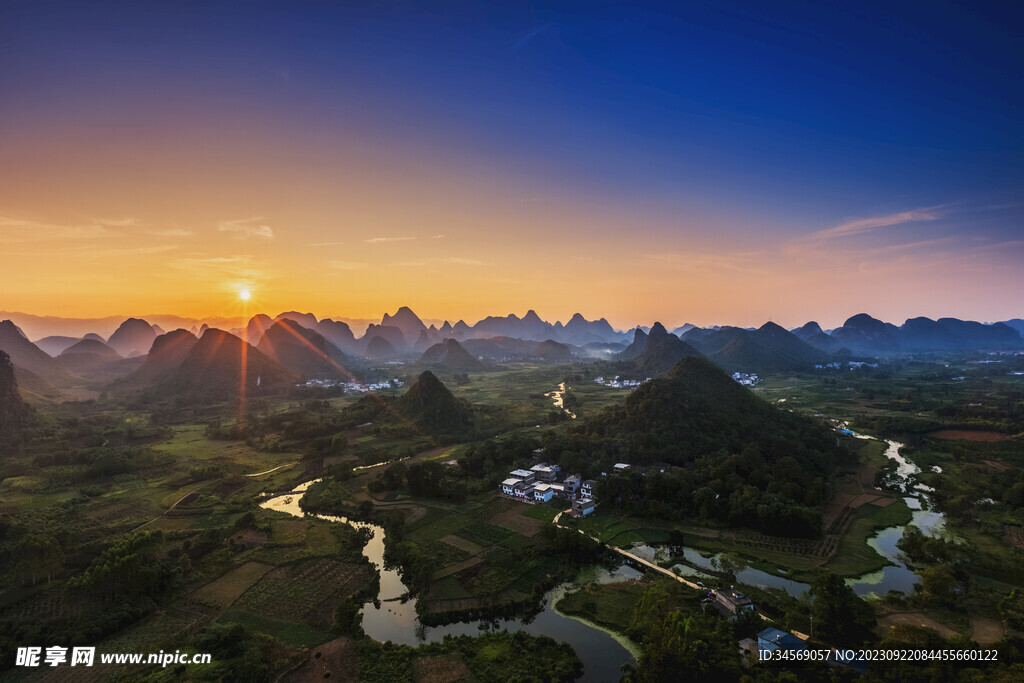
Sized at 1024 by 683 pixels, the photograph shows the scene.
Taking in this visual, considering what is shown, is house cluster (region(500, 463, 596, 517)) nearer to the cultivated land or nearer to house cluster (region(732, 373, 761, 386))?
the cultivated land

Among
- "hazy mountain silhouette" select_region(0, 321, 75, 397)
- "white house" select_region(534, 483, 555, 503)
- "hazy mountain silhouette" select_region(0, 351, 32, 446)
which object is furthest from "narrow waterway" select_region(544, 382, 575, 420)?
"hazy mountain silhouette" select_region(0, 321, 75, 397)

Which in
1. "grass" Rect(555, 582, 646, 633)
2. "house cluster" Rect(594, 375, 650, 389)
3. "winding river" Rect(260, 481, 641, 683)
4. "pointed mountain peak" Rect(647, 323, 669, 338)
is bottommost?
"winding river" Rect(260, 481, 641, 683)

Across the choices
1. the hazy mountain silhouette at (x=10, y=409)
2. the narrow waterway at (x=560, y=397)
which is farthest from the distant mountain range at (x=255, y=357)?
the hazy mountain silhouette at (x=10, y=409)

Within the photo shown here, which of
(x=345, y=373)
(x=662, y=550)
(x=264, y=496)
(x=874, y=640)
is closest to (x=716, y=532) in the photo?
(x=662, y=550)

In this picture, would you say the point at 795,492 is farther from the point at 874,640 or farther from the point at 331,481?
the point at 331,481

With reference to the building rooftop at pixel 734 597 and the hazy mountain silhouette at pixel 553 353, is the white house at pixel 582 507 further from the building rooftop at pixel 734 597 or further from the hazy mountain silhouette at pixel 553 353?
the hazy mountain silhouette at pixel 553 353

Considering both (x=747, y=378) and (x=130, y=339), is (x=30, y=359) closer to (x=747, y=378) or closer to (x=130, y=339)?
(x=130, y=339)
